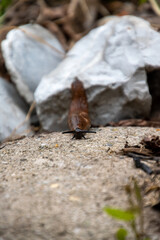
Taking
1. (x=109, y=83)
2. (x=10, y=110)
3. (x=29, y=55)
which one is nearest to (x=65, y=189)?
(x=109, y=83)

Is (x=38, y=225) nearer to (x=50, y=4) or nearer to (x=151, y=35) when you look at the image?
(x=151, y=35)

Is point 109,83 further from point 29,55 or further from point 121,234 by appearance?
point 121,234

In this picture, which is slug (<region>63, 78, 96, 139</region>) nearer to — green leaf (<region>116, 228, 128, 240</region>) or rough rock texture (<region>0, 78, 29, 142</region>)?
rough rock texture (<region>0, 78, 29, 142</region>)

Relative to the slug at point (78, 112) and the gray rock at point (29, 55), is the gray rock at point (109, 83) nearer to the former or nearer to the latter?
the slug at point (78, 112)

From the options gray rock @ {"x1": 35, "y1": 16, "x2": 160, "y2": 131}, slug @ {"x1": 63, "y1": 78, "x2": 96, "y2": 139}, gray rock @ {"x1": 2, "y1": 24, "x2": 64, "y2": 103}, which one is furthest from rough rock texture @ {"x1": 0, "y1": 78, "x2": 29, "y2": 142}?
slug @ {"x1": 63, "y1": 78, "x2": 96, "y2": 139}

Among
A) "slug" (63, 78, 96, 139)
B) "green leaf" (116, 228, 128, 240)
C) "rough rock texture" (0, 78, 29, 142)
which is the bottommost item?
"slug" (63, 78, 96, 139)

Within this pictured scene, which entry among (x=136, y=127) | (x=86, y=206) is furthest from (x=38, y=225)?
(x=136, y=127)

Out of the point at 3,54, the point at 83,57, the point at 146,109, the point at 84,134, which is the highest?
the point at 3,54
